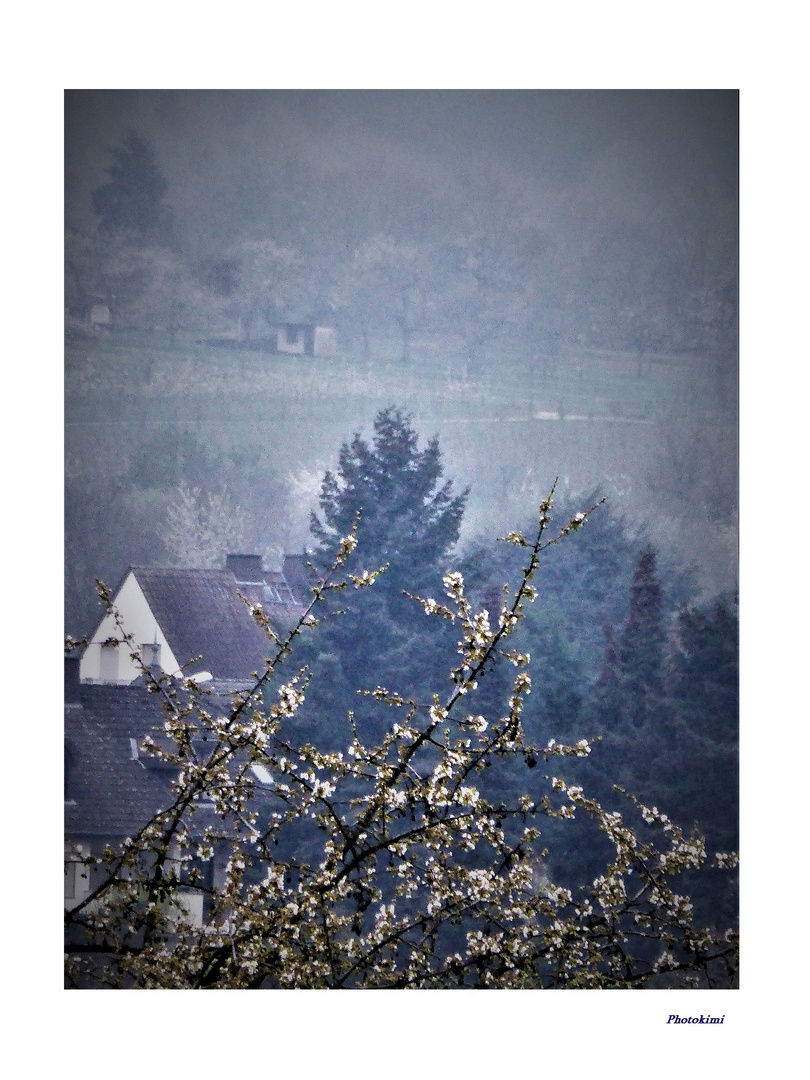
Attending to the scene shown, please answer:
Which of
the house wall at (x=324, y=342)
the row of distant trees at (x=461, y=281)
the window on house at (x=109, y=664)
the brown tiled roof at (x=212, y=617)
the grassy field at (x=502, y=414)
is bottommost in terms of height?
the window on house at (x=109, y=664)

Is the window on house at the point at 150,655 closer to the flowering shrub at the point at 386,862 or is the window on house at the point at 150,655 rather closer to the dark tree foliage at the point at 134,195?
the flowering shrub at the point at 386,862

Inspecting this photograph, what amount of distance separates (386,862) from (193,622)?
0.89 meters

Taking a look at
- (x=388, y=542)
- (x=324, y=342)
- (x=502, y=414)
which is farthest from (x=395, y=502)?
(x=324, y=342)

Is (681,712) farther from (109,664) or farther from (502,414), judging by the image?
(109,664)

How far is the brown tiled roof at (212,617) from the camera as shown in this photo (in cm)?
330

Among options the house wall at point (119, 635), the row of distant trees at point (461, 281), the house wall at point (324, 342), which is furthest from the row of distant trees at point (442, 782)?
the row of distant trees at point (461, 281)

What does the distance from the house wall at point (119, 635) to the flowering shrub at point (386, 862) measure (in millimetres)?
47

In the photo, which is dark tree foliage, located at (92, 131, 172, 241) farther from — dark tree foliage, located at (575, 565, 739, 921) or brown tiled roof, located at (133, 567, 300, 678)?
dark tree foliage, located at (575, 565, 739, 921)

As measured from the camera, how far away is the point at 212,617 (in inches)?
130

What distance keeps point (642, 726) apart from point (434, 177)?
1.74 meters

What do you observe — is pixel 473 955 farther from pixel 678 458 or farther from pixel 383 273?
pixel 383 273

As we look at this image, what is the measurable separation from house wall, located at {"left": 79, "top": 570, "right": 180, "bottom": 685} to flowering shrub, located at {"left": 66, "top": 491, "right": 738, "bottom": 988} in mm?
47
